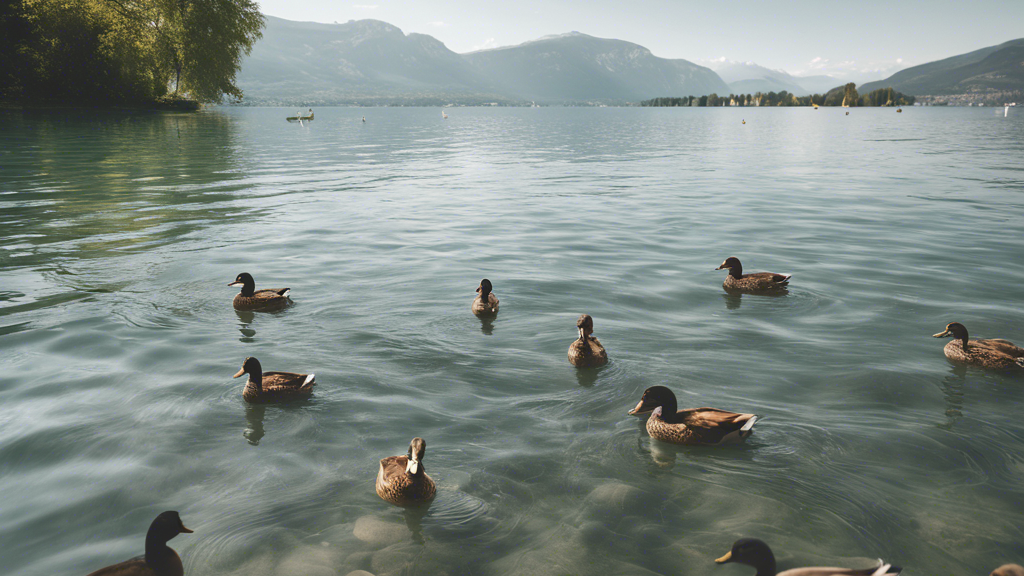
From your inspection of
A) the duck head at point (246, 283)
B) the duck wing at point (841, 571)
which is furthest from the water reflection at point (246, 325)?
the duck wing at point (841, 571)

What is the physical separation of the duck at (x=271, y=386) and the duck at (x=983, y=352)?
10321 mm

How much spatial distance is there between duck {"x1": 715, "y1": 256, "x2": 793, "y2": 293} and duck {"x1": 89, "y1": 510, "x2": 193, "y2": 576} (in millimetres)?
12016

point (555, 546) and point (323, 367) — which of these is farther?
point (323, 367)

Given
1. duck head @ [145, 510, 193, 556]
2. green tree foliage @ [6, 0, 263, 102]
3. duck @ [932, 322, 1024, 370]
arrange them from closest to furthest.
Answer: duck head @ [145, 510, 193, 556] < duck @ [932, 322, 1024, 370] < green tree foliage @ [6, 0, 263, 102]

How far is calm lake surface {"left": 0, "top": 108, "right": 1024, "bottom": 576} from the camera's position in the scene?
627cm

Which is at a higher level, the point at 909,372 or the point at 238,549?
the point at 909,372

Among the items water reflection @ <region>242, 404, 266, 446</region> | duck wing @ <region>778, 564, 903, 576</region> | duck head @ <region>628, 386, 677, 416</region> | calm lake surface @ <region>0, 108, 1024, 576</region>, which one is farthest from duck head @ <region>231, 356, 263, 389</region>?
duck wing @ <region>778, 564, 903, 576</region>

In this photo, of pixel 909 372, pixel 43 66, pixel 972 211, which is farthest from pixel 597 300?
pixel 43 66

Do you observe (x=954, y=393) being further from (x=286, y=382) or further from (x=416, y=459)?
(x=286, y=382)

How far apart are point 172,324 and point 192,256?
5754 mm

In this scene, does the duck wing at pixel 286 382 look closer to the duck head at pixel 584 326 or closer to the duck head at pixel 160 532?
the duck head at pixel 160 532

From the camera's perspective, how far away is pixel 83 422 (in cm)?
849

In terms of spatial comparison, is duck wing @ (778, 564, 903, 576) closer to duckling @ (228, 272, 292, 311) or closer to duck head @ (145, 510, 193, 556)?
duck head @ (145, 510, 193, 556)

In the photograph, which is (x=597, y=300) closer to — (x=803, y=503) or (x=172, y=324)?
(x=803, y=503)
